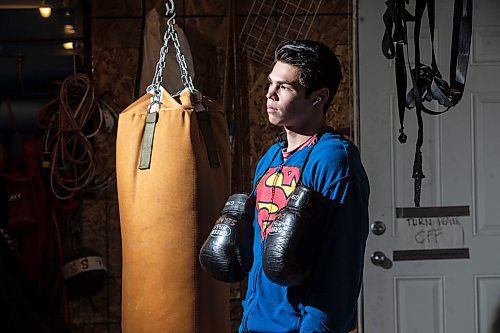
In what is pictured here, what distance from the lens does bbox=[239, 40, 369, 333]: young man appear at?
2.14m

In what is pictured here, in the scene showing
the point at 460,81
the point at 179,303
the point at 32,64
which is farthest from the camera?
the point at 32,64

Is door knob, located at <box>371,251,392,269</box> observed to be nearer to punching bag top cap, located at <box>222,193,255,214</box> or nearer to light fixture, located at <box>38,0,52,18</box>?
punching bag top cap, located at <box>222,193,255,214</box>

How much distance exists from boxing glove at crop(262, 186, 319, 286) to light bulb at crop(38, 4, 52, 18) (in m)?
2.62

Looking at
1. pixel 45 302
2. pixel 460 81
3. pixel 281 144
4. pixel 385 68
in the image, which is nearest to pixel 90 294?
pixel 45 302

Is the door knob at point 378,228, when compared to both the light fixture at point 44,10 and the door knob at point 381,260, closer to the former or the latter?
the door knob at point 381,260

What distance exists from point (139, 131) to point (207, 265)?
73cm

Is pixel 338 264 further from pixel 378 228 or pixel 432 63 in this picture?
pixel 378 228

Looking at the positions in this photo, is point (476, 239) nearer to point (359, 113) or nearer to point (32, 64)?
point (359, 113)

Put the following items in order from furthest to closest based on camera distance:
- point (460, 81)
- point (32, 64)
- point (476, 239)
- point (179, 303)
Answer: point (32, 64), point (476, 239), point (179, 303), point (460, 81)

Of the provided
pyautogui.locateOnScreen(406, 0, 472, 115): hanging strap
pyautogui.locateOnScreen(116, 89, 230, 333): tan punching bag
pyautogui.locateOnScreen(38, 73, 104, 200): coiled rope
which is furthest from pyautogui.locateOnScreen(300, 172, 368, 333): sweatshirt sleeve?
pyautogui.locateOnScreen(38, 73, 104, 200): coiled rope

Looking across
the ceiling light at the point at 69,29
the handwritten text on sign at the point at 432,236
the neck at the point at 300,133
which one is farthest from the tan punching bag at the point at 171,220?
the ceiling light at the point at 69,29

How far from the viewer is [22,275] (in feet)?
13.3

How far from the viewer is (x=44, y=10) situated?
4.35 metres

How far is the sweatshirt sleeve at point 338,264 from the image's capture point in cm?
212
